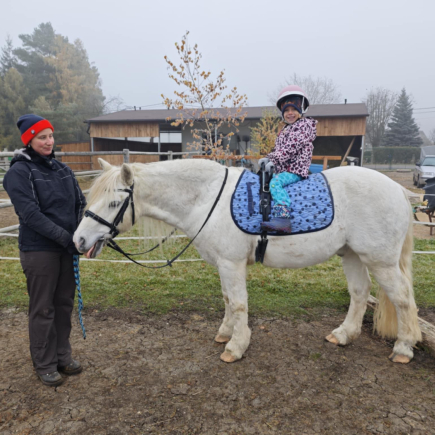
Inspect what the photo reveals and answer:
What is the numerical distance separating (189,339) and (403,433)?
1.96m

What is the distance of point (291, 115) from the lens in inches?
120

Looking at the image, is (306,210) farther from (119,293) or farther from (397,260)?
(119,293)

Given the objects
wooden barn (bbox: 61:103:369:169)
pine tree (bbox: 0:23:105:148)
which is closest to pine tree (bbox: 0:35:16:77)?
pine tree (bbox: 0:23:105:148)

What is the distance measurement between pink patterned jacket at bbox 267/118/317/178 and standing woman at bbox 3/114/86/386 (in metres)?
1.80

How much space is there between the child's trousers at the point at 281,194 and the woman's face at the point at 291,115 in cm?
51

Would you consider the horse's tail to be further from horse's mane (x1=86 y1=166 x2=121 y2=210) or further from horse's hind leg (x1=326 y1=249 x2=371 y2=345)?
horse's mane (x1=86 y1=166 x2=121 y2=210)

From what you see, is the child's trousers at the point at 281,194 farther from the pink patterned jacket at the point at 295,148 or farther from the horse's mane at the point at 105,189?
the horse's mane at the point at 105,189

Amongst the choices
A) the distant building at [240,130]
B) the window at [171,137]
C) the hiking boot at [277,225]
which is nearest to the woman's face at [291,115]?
the hiking boot at [277,225]

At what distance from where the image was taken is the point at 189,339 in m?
3.44

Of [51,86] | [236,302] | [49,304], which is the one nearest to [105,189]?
[49,304]

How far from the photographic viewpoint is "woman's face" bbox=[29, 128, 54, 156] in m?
2.48

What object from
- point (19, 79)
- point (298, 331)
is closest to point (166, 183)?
point (298, 331)

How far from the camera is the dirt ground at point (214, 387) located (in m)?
2.27

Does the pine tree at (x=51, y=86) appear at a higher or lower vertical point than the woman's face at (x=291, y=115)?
higher
